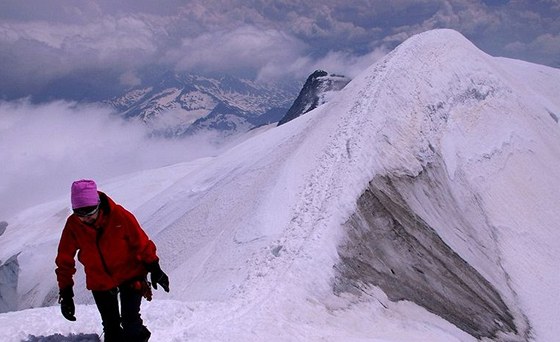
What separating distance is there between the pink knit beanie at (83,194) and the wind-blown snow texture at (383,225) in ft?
10.8

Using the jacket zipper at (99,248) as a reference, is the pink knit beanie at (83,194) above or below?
above

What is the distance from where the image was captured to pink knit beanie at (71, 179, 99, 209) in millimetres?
6094

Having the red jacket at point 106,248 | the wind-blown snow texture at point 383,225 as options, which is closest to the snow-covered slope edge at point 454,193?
the wind-blown snow texture at point 383,225

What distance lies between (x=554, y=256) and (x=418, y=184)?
9.62 metres

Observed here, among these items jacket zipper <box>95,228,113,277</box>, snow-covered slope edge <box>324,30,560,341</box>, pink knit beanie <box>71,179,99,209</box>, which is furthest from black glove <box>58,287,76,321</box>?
snow-covered slope edge <box>324,30,560,341</box>

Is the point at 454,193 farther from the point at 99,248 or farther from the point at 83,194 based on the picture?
the point at 83,194

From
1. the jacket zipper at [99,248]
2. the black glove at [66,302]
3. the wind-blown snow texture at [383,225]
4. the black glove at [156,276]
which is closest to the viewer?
the jacket zipper at [99,248]

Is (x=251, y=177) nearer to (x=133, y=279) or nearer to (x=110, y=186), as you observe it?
(x=133, y=279)

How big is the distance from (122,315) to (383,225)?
1345 cm

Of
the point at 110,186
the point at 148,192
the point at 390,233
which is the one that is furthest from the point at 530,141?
the point at 110,186

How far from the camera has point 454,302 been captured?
1731 cm

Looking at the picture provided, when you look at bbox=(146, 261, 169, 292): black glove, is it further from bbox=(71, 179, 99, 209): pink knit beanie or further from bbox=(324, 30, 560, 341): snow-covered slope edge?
bbox=(324, 30, 560, 341): snow-covered slope edge

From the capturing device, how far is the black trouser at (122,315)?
6.82 metres

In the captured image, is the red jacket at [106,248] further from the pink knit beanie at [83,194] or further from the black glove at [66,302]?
the pink knit beanie at [83,194]
